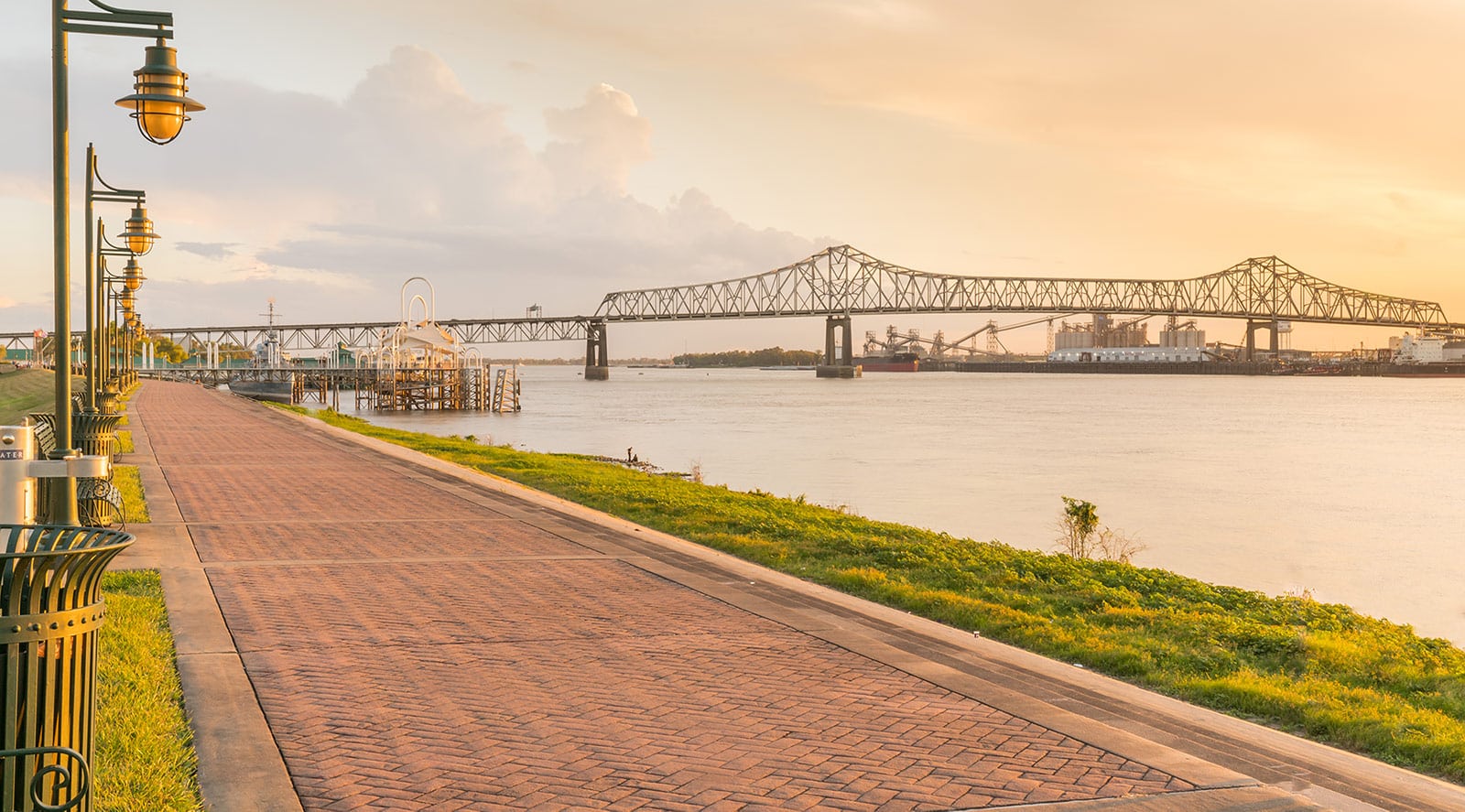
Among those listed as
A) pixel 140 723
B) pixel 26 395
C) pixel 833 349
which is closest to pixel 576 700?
pixel 140 723

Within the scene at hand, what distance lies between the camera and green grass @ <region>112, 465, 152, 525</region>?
39.1 ft

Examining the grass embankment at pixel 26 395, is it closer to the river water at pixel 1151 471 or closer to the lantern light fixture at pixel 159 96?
the river water at pixel 1151 471

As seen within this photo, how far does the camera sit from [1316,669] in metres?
7.69

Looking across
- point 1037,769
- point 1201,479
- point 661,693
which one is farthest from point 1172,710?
point 1201,479

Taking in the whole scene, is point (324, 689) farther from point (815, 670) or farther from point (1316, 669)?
point (1316, 669)

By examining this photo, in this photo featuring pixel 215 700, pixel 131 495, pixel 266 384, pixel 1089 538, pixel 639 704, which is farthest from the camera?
pixel 266 384

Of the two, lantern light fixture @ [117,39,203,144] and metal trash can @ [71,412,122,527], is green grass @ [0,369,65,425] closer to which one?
metal trash can @ [71,412,122,527]

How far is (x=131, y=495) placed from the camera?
1368 cm

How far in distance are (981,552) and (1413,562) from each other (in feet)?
35.1

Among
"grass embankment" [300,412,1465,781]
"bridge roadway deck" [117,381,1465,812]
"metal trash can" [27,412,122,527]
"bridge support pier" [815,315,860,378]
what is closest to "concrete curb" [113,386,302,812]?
"bridge roadway deck" [117,381,1465,812]

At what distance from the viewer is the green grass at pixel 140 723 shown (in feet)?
14.6

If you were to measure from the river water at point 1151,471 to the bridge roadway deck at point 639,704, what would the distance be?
9.05 meters

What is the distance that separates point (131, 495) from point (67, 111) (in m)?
8.97

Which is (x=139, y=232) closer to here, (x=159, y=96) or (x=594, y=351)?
(x=159, y=96)
